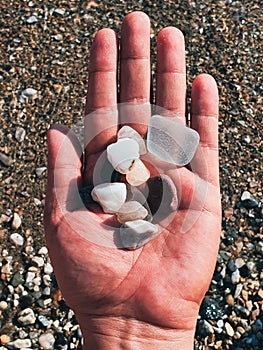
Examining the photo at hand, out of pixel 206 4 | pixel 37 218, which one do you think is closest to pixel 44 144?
pixel 37 218

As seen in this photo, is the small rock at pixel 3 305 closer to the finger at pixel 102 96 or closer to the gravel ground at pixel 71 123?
the gravel ground at pixel 71 123

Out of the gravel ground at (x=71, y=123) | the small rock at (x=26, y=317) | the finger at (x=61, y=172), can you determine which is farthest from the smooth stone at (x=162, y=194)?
the small rock at (x=26, y=317)

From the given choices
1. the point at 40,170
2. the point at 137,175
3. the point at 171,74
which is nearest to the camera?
the point at 137,175

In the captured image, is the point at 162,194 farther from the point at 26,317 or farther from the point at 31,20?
the point at 31,20

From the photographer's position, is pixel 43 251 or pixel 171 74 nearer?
pixel 171 74

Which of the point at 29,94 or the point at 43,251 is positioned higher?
the point at 29,94

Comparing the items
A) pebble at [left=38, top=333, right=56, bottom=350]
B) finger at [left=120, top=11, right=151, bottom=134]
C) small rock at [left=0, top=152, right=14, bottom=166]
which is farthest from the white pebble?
finger at [left=120, top=11, right=151, bottom=134]

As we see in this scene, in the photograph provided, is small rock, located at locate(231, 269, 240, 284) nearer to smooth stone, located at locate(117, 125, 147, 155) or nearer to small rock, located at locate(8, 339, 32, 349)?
smooth stone, located at locate(117, 125, 147, 155)

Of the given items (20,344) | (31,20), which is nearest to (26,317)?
(20,344)
